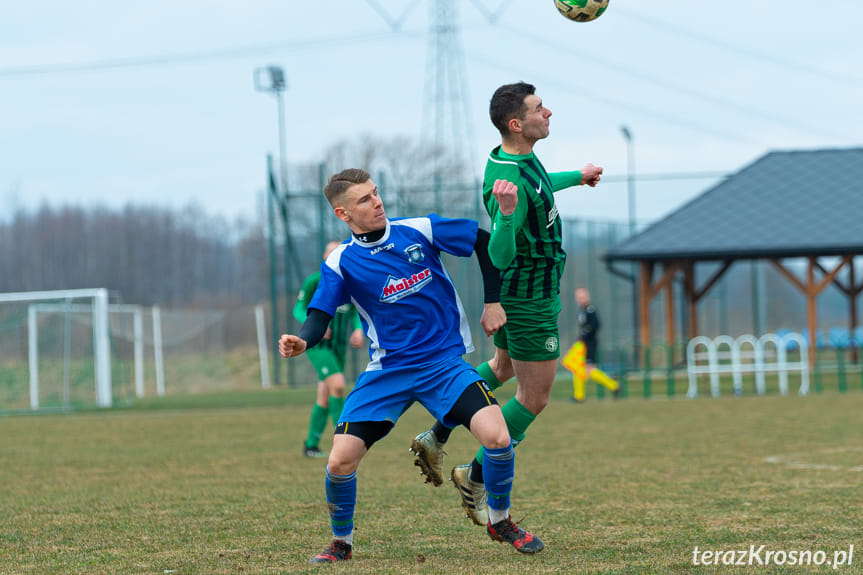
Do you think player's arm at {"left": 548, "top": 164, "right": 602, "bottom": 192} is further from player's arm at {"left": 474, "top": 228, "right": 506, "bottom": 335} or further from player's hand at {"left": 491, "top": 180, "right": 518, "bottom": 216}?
player's hand at {"left": 491, "top": 180, "right": 518, "bottom": 216}

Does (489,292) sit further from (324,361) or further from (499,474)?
(324,361)

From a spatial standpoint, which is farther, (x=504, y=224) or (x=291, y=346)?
(x=504, y=224)

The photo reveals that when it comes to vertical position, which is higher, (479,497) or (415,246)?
(415,246)

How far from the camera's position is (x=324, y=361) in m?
11.6

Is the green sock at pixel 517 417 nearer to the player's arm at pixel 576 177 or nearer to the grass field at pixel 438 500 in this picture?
the grass field at pixel 438 500

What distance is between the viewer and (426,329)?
5.54 metres

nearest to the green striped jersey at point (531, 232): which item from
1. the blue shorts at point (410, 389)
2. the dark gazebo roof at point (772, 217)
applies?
the blue shorts at point (410, 389)

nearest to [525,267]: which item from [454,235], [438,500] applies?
[454,235]

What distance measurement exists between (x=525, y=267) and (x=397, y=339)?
0.79 metres

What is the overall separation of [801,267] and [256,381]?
1929 centimetres

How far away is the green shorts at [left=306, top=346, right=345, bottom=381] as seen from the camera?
11539 mm

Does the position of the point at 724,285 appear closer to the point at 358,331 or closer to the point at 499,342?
the point at 358,331

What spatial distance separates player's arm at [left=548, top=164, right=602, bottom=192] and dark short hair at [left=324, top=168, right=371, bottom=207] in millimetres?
1085

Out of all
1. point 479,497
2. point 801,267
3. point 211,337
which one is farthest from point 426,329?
point 801,267
